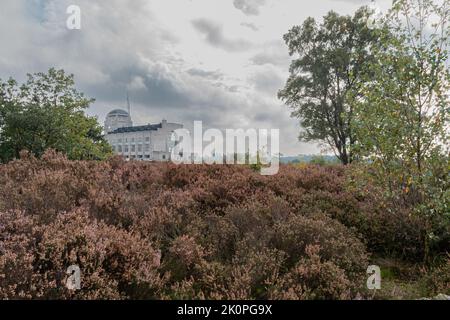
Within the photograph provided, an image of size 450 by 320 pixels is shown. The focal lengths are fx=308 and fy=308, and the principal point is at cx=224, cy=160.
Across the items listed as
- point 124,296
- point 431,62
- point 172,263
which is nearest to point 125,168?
point 172,263

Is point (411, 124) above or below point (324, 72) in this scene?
below

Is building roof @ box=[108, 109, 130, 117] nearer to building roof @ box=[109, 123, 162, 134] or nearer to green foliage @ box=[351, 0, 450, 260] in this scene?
building roof @ box=[109, 123, 162, 134]

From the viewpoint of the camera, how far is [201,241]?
4234 millimetres

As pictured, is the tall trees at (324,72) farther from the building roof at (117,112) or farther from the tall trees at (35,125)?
the building roof at (117,112)

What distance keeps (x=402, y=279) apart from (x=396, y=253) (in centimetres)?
96

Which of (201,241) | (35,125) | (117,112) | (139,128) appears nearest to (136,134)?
(139,128)

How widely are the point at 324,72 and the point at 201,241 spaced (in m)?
22.3

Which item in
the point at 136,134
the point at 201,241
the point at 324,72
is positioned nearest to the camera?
the point at 201,241

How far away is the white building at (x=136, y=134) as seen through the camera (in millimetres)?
69250

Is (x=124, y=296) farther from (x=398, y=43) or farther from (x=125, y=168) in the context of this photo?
(x=398, y=43)

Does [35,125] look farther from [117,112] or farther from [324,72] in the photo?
[117,112]

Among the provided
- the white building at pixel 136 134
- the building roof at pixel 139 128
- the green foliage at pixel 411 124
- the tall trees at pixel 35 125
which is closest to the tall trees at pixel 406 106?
the green foliage at pixel 411 124

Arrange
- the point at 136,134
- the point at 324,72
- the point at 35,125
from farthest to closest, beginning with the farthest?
the point at 136,134 < the point at 324,72 < the point at 35,125

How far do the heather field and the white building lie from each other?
61569mm
